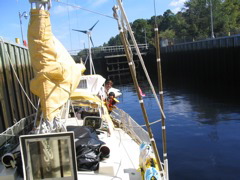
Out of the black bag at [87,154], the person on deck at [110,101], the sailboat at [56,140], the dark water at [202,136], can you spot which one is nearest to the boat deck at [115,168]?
the sailboat at [56,140]

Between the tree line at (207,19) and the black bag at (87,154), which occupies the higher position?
the tree line at (207,19)

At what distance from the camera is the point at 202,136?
13.2m

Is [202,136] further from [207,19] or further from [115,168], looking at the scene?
[207,19]

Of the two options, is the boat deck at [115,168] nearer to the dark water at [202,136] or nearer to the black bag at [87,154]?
the black bag at [87,154]

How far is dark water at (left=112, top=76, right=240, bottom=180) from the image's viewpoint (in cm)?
952

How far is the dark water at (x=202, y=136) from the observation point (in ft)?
31.2

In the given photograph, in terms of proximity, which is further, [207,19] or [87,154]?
[207,19]

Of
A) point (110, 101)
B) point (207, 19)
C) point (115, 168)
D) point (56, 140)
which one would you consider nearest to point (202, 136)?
point (110, 101)

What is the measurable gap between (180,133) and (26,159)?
36.0ft

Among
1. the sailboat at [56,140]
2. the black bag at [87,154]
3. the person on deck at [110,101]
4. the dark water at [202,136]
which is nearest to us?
the sailboat at [56,140]

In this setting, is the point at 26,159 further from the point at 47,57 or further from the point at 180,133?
the point at 180,133

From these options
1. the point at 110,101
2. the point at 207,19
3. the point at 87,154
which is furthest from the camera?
the point at 207,19

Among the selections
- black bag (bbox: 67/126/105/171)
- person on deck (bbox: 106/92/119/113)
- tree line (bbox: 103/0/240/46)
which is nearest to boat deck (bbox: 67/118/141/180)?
black bag (bbox: 67/126/105/171)

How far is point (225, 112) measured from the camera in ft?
58.0
